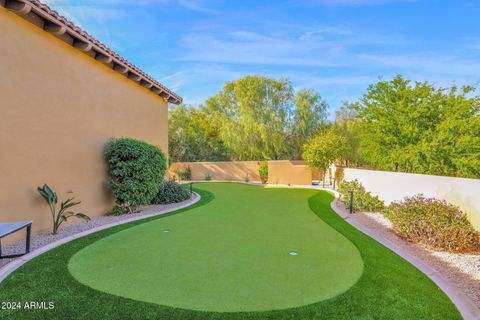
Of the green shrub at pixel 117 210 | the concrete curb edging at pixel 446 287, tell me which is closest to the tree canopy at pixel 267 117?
the green shrub at pixel 117 210

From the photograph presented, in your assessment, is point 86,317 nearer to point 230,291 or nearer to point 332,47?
point 230,291

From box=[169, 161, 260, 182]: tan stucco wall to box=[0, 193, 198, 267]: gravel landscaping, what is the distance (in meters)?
15.7

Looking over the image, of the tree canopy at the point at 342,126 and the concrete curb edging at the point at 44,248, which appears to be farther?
the tree canopy at the point at 342,126

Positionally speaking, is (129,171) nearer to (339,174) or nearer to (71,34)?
(71,34)

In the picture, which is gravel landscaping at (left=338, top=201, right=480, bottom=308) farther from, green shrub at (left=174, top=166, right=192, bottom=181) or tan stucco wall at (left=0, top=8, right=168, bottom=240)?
green shrub at (left=174, top=166, right=192, bottom=181)

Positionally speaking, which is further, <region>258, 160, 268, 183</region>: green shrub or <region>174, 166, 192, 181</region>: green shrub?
<region>174, 166, 192, 181</region>: green shrub

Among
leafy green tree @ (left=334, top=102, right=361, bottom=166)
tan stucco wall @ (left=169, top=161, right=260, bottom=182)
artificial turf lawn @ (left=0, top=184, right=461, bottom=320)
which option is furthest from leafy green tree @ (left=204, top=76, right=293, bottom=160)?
artificial turf lawn @ (left=0, top=184, right=461, bottom=320)

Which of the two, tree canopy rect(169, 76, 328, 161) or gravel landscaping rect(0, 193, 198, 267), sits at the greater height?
tree canopy rect(169, 76, 328, 161)

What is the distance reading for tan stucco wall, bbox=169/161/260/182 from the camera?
27.0 metres

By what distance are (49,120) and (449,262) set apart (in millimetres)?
10374

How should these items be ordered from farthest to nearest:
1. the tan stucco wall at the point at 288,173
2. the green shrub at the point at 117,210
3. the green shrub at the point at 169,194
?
the tan stucco wall at the point at 288,173
the green shrub at the point at 169,194
the green shrub at the point at 117,210

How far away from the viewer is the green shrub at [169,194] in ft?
39.4

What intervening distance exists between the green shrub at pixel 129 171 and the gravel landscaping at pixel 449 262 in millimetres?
7362

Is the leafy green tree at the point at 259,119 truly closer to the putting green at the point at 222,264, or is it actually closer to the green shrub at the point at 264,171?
the green shrub at the point at 264,171
